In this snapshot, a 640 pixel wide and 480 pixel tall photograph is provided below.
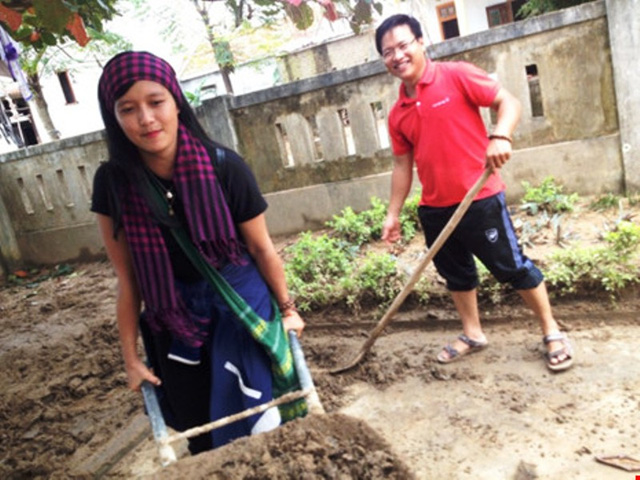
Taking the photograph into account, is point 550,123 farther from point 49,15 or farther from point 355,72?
point 49,15

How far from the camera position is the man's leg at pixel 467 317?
307cm

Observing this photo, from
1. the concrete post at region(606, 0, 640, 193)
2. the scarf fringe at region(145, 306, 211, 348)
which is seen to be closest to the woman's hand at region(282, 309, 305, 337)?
the scarf fringe at region(145, 306, 211, 348)

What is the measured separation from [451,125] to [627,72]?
2695mm

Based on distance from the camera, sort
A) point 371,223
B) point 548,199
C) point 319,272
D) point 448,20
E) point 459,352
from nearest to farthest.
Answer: point 459,352 < point 319,272 < point 548,199 < point 371,223 < point 448,20

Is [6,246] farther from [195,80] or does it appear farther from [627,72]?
[195,80]

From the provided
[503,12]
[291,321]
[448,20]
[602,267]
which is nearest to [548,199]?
[602,267]

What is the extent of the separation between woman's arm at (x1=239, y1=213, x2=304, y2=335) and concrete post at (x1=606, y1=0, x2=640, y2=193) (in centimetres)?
390

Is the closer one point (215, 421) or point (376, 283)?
point (215, 421)

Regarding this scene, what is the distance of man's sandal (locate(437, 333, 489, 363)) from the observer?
10.1ft

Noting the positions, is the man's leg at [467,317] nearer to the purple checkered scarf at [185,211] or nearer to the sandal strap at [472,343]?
the sandal strap at [472,343]

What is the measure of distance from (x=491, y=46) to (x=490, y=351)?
9.81ft

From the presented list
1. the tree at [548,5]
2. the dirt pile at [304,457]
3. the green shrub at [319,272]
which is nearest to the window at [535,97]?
the green shrub at [319,272]

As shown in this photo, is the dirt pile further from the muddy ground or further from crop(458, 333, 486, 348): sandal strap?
crop(458, 333, 486, 348): sandal strap

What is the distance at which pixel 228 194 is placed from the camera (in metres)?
1.69
